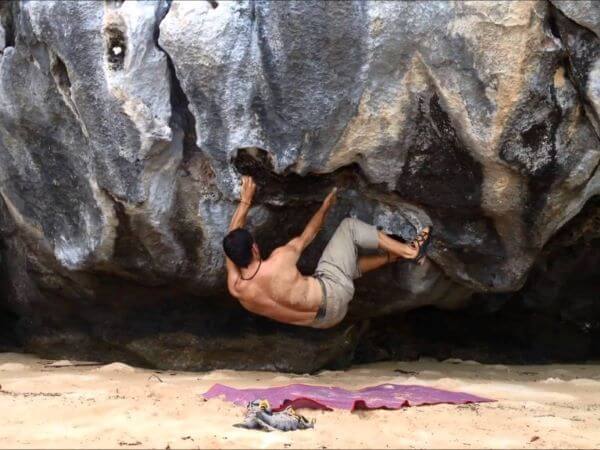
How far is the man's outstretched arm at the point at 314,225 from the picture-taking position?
479 cm

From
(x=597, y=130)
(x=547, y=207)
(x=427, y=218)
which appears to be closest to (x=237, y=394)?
(x=427, y=218)

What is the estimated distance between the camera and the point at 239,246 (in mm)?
4594

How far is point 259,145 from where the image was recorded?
4.58 meters

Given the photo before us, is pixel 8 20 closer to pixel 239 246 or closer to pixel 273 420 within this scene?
pixel 239 246

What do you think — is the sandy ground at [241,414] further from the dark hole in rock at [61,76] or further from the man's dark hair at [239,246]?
the dark hole in rock at [61,76]

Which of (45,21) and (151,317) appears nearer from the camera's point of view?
(45,21)

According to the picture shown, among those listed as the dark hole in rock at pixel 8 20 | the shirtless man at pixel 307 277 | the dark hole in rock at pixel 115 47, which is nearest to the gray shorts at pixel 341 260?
the shirtless man at pixel 307 277

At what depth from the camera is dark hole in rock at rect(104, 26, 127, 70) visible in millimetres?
4504

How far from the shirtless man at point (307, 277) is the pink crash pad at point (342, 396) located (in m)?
0.47

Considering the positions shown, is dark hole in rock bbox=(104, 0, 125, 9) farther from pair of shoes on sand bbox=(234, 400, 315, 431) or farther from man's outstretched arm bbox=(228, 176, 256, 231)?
pair of shoes on sand bbox=(234, 400, 315, 431)

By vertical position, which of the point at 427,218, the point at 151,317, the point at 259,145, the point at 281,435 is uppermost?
the point at 259,145

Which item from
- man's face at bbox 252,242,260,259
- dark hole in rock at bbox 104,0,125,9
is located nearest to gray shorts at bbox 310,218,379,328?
man's face at bbox 252,242,260,259

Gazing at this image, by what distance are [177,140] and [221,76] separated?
0.44m

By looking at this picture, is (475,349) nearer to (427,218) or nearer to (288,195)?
(427,218)
